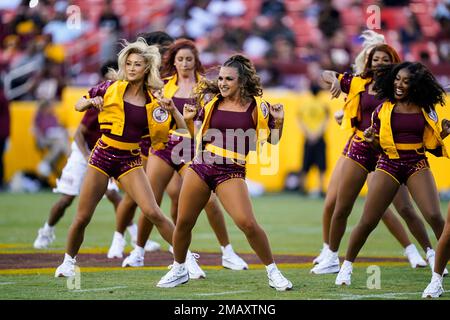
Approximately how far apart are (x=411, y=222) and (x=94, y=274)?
3.34m

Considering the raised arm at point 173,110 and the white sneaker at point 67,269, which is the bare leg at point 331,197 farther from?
the white sneaker at point 67,269

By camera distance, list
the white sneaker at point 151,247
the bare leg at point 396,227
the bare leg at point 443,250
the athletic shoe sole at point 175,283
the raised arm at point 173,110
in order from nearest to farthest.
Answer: the bare leg at point 443,250 → the athletic shoe sole at point 175,283 → the raised arm at point 173,110 → the bare leg at point 396,227 → the white sneaker at point 151,247

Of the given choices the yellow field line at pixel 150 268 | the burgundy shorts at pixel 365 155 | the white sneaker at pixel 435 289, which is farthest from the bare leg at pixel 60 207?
the white sneaker at pixel 435 289

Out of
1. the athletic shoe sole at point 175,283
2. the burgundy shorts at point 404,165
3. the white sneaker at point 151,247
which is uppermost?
the burgundy shorts at point 404,165

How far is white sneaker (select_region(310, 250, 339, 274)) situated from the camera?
1022cm

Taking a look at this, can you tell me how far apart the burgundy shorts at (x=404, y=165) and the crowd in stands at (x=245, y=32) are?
1148 centimetres

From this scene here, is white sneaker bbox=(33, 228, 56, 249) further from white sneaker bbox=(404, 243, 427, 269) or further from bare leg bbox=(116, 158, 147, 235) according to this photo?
white sneaker bbox=(404, 243, 427, 269)

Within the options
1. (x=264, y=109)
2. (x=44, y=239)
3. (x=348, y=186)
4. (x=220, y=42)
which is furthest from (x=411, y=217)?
(x=220, y=42)

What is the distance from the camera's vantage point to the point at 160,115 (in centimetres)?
945

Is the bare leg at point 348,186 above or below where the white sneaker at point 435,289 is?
above

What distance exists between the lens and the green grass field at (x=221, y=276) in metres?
8.59

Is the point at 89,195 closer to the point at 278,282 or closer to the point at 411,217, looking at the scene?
the point at 278,282

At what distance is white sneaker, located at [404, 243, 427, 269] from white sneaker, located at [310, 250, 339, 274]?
100cm
